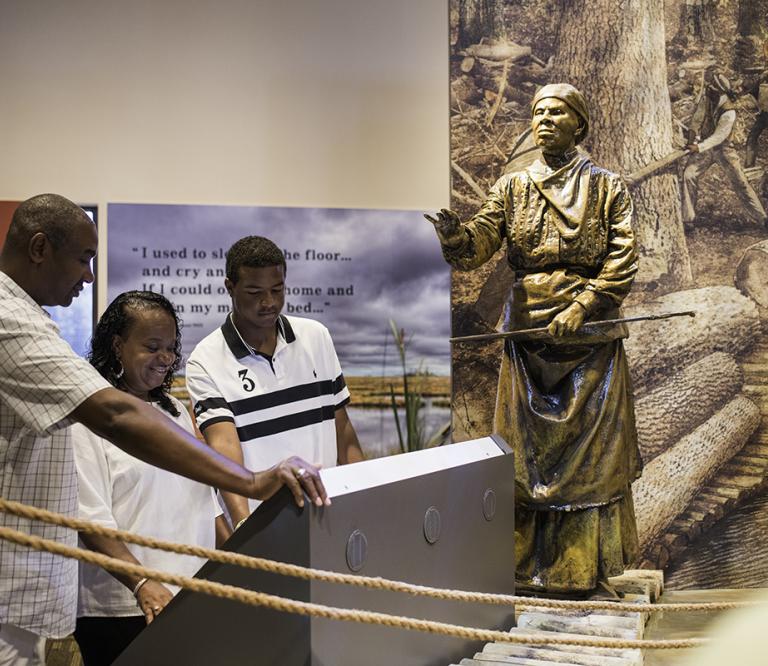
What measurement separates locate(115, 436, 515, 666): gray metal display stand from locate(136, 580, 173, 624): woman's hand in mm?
174

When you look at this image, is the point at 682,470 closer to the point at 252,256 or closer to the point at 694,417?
the point at 694,417

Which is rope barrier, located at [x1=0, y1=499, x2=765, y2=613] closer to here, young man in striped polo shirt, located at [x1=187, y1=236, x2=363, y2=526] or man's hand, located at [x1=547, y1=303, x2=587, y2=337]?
young man in striped polo shirt, located at [x1=187, y1=236, x2=363, y2=526]

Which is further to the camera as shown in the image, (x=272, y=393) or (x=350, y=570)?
(x=272, y=393)

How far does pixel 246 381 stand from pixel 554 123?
1868mm

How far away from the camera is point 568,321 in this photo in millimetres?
3861

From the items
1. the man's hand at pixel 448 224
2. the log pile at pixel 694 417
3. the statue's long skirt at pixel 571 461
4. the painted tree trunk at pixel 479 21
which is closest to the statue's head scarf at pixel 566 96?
the man's hand at pixel 448 224

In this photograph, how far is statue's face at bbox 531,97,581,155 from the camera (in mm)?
4113

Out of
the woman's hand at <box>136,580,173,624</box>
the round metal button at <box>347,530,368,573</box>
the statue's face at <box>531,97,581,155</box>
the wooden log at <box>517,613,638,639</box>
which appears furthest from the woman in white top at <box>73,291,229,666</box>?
the statue's face at <box>531,97,581,155</box>

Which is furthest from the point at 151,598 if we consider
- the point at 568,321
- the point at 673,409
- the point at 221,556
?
the point at 673,409

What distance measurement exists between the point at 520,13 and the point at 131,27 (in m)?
2.29

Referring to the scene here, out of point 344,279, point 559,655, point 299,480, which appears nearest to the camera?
point 299,480

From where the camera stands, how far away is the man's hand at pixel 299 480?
2.06 m

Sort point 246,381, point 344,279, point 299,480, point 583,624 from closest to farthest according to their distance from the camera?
point 299,480 → point 246,381 → point 583,624 → point 344,279

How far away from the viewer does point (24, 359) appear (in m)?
1.95
